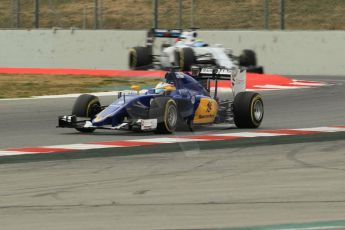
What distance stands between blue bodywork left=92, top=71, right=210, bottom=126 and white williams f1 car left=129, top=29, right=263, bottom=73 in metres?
11.3

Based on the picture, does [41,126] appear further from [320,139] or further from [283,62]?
[283,62]

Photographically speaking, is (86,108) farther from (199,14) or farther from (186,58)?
(199,14)

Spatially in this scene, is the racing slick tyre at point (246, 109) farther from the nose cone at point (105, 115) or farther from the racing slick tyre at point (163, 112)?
the nose cone at point (105, 115)

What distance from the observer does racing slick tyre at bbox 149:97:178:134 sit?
1258 centimetres

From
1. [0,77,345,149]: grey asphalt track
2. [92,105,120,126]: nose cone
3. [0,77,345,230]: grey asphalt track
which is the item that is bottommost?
[0,77,345,149]: grey asphalt track

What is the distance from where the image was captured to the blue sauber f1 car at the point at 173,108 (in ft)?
41.7

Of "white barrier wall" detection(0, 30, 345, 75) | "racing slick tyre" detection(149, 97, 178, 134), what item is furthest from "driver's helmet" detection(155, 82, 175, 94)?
"white barrier wall" detection(0, 30, 345, 75)

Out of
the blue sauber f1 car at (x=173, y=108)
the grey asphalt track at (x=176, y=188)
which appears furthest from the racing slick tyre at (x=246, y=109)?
the grey asphalt track at (x=176, y=188)

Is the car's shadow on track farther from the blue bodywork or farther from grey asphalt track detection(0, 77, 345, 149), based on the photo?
the blue bodywork

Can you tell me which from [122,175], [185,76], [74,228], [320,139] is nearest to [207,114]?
[185,76]

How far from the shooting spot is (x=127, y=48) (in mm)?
30750

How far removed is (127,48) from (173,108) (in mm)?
18147

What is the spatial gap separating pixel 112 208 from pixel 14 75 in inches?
831

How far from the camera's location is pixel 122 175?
365 inches
